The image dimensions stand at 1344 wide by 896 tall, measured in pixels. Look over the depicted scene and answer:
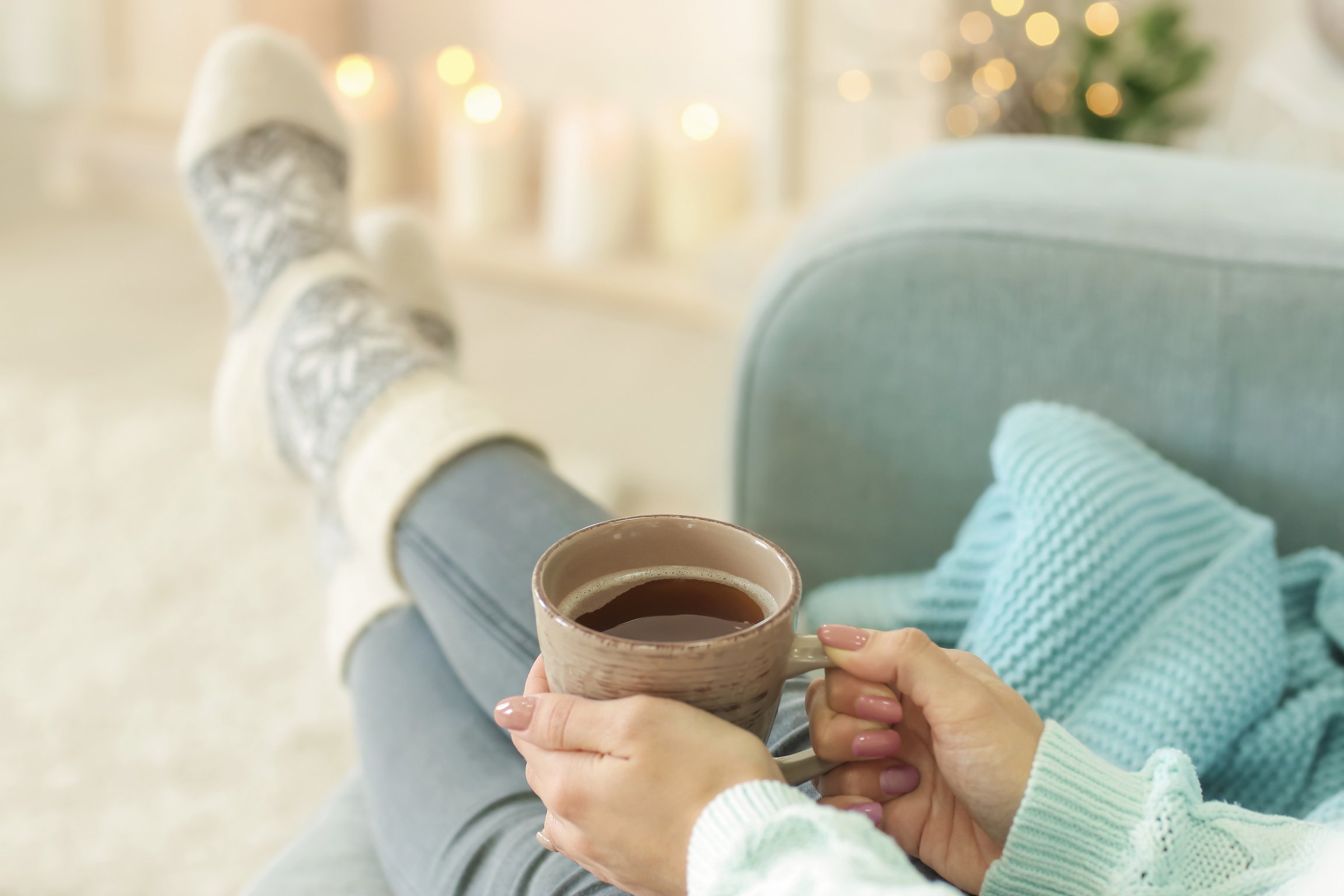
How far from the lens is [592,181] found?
209cm

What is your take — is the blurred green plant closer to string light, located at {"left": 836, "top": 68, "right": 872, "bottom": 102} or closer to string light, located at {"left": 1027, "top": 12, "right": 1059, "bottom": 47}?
string light, located at {"left": 1027, "top": 12, "right": 1059, "bottom": 47}

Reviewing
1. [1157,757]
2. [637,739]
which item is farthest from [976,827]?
[637,739]

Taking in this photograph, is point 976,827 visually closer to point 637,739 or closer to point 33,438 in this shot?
point 637,739

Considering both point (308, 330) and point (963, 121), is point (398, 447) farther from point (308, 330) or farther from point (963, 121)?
point (963, 121)

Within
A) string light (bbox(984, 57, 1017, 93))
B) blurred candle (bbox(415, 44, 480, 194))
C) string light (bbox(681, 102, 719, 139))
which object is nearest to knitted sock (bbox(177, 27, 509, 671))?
string light (bbox(984, 57, 1017, 93))

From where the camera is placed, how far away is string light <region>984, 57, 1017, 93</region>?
1575 mm

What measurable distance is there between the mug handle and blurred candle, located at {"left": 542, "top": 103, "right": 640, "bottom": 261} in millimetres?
1714

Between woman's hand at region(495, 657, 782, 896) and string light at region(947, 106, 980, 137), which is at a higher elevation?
string light at region(947, 106, 980, 137)

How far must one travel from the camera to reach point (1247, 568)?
66cm

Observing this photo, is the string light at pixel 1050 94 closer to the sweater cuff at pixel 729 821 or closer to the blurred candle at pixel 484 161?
the blurred candle at pixel 484 161

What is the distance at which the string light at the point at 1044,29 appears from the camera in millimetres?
1604

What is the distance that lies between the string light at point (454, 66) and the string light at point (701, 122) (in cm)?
50

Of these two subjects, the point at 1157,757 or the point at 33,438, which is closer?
the point at 1157,757

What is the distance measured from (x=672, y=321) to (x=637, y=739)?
1781 millimetres
